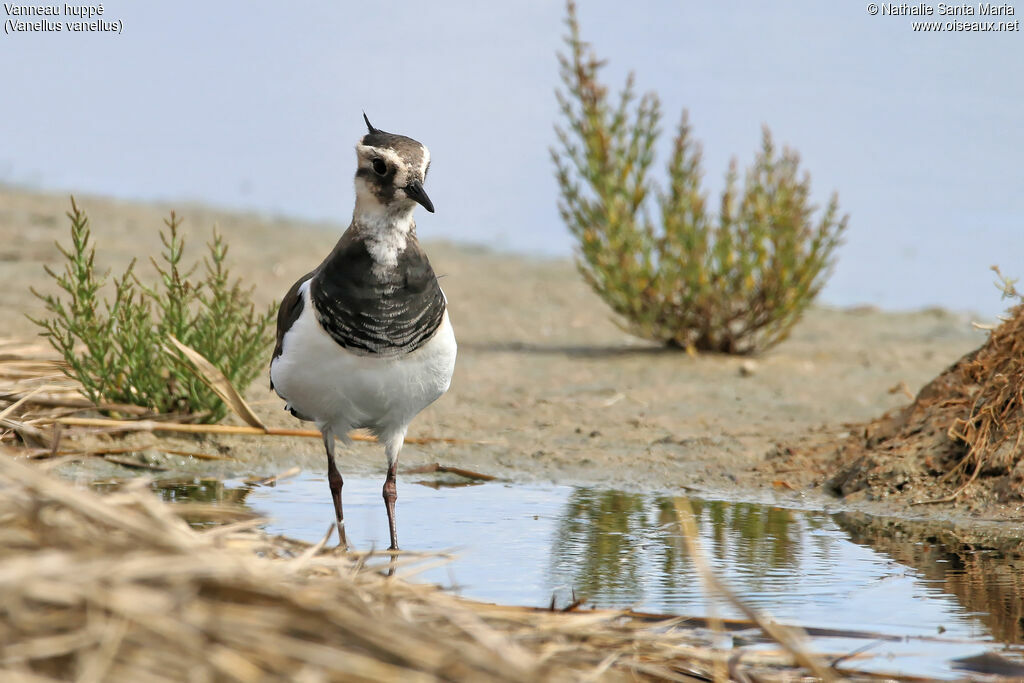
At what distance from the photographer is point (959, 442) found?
664cm

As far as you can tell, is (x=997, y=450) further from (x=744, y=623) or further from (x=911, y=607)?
(x=744, y=623)

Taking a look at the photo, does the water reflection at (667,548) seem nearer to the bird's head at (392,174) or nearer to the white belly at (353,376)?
the white belly at (353,376)

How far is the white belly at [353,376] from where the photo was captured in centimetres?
522

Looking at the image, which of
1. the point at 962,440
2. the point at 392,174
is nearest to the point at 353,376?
the point at 392,174


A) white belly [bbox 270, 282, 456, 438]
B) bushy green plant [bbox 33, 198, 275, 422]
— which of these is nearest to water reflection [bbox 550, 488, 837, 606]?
white belly [bbox 270, 282, 456, 438]

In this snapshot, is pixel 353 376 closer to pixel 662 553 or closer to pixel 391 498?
pixel 391 498

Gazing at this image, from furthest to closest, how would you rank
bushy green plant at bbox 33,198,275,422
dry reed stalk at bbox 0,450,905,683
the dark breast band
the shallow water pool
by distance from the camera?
bushy green plant at bbox 33,198,275,422
the dark breast band
the shallow water pool
dry reed stalk at bbox 0,450,905,683

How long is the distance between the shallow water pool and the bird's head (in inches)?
59.5

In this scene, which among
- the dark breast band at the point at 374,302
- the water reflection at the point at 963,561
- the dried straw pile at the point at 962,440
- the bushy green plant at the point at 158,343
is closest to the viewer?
the water reflection at the point at 963,561

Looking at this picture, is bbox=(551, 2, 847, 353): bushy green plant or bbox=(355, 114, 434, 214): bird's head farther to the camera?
bbox=(551, 2, 847, 353): bushy green plant

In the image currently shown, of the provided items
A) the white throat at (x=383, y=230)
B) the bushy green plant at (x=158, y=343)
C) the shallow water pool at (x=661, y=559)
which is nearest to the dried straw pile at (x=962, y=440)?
the shallow water pool at (x=661, y=559)

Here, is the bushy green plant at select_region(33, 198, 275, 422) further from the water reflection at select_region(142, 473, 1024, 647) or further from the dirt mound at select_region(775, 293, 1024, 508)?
the dirt mound at select_region(775, 293, 1024, 508)

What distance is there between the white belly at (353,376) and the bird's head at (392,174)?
1.75ft

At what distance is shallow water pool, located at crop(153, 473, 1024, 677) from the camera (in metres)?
4.43
